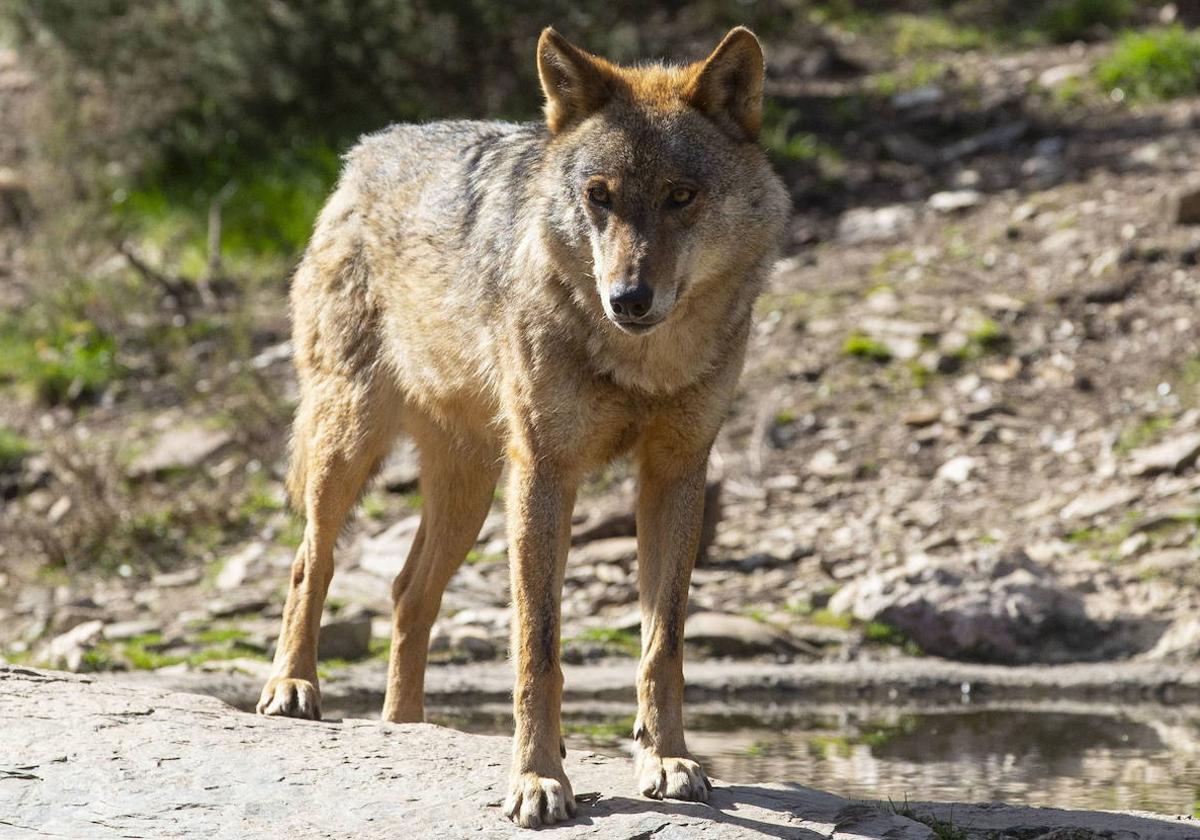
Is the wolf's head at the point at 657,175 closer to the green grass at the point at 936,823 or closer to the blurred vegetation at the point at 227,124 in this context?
the green grass at the point at 936,823

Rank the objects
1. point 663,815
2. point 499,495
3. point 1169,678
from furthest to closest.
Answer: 1. point 499,495
2. point 1169,678
3. point 663,815

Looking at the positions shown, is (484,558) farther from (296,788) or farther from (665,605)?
(296,788)

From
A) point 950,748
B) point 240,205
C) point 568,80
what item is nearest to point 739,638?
point 950,748

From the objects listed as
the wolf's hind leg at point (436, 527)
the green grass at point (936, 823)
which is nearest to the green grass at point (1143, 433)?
the wolf's hind leg at point (436, 527)

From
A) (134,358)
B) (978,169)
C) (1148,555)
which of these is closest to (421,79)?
(134,358)

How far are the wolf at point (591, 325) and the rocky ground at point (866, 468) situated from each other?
222 centimetres

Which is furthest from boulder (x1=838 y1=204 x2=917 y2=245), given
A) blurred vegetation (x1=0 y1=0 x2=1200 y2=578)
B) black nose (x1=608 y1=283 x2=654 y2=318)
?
black nose (x1=608 y1=283 x2=654 y2=318)

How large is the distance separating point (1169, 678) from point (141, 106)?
30.6 feet

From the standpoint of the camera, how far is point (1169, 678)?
20.9 ft

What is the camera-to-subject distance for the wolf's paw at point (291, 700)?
532 centimetres

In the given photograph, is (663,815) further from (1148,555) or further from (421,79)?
(421,79)

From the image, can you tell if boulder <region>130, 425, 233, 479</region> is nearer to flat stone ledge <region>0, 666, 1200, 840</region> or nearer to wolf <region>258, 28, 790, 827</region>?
wolf <region>258, 28, 790, 827</region>

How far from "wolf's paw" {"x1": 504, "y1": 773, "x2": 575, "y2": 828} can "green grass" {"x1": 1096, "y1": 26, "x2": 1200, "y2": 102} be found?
10.1 m

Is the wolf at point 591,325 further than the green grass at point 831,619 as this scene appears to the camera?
No
